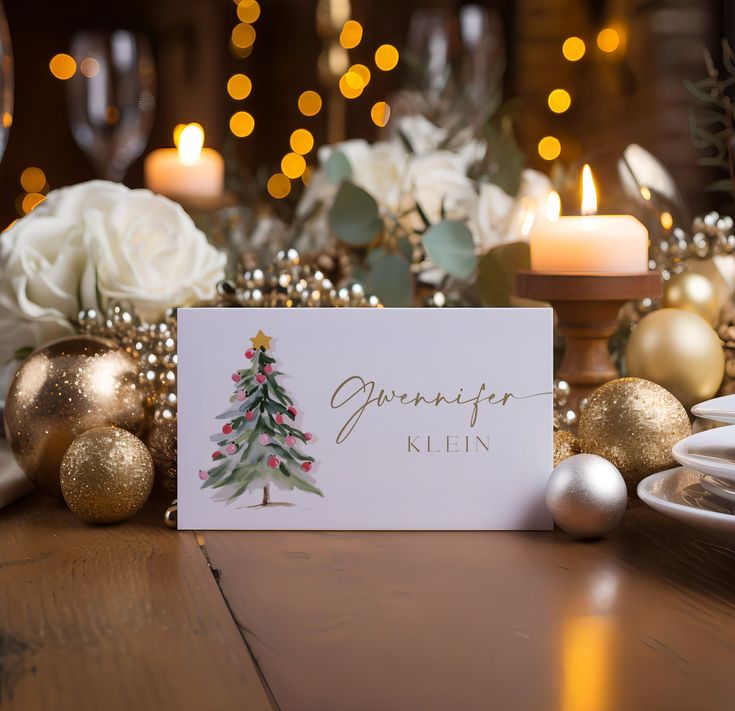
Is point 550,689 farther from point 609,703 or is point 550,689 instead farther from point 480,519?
Result: point 480,519

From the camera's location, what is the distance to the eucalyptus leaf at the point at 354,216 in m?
0.96

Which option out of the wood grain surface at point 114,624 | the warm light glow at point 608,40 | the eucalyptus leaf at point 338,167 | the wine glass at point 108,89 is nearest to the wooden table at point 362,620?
the wood grain surface at point 114,624

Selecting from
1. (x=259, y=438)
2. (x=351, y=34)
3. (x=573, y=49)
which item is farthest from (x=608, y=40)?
(x=259, y=438)

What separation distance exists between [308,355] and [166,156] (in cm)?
97

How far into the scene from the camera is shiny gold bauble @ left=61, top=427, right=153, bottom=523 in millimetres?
584

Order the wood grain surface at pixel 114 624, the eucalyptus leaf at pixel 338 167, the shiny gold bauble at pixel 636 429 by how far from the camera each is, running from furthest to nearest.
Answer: the eucalyptus leaf at pixel 338 167 < the shiny gold bauble at pixel 636 429 < the wood grain surface at pixel 114 624

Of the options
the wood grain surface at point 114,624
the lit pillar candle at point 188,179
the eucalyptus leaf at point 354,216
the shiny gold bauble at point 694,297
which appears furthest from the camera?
the lit pillar candle at point 188,179

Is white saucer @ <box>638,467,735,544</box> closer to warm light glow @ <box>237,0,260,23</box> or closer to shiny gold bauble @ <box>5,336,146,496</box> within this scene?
shiny gold bauble @ <box>5,336,146,496</box>

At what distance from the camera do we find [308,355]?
1.93 feet

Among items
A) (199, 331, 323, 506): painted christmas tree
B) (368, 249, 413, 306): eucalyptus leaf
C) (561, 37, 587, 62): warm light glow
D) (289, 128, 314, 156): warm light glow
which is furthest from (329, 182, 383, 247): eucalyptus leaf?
(289, 128, 314, 156): warm light glow

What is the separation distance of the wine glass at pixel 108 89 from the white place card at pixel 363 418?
4.00ft

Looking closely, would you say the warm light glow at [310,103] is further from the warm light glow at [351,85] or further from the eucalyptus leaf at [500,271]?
the eucalyptus leaf at [500,271]

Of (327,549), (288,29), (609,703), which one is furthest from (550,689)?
(288,29)

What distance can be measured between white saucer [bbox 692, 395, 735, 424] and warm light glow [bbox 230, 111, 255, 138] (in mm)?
2726
